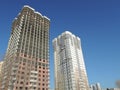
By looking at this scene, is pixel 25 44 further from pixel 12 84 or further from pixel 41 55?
pixel 12 84

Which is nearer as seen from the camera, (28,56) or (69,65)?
(28,56)

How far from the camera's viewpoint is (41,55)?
111 metres

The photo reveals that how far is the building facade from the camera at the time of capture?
140m

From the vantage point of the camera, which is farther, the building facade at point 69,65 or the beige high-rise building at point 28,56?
the building facade at point 69,65

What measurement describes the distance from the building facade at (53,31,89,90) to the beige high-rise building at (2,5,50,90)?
133 ft

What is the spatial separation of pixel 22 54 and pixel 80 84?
237 feet

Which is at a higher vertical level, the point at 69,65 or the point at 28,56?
the point at 69,65

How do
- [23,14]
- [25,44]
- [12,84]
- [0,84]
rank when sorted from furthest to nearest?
[23,14] → [25,44] → [0,84] → [12,84]

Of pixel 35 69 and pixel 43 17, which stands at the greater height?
pixel 43 17

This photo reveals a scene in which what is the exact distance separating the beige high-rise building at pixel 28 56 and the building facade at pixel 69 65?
4053 cm

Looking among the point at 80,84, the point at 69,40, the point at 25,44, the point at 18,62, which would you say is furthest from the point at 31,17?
the point at 80,84

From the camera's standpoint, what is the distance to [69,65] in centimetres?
14925

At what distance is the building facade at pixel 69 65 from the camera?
14012cm

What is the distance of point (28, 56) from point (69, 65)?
6064 centimetres
